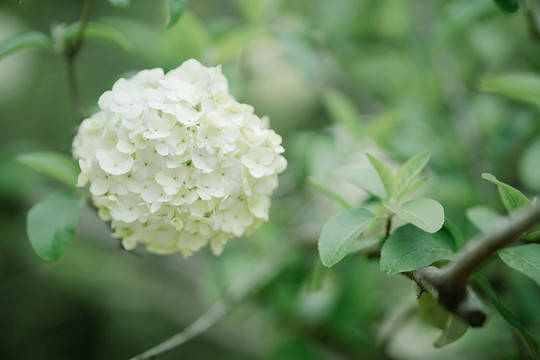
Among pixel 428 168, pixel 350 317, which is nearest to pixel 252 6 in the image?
pixel 428 168

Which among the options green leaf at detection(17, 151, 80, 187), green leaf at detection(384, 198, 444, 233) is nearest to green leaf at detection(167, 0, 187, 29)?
green leaf at detection(17, 151, 80, 187)

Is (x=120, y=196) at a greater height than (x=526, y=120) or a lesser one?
greater

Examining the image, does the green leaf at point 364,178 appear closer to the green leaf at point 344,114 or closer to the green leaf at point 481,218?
the green leaf at point 481,218

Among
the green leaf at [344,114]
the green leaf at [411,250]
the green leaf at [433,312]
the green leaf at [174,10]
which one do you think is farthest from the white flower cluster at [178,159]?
the green leaf at [344,114]

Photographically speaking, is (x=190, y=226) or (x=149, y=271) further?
(x=149, y=271)

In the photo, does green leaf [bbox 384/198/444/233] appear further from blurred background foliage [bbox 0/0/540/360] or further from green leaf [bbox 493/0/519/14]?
green leaf [bbox 493/0/519/14]

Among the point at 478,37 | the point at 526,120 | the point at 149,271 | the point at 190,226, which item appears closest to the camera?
the point at 190,226

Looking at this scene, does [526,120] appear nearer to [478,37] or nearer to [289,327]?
[478,37]

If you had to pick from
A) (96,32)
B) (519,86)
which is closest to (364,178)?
(519,86)
